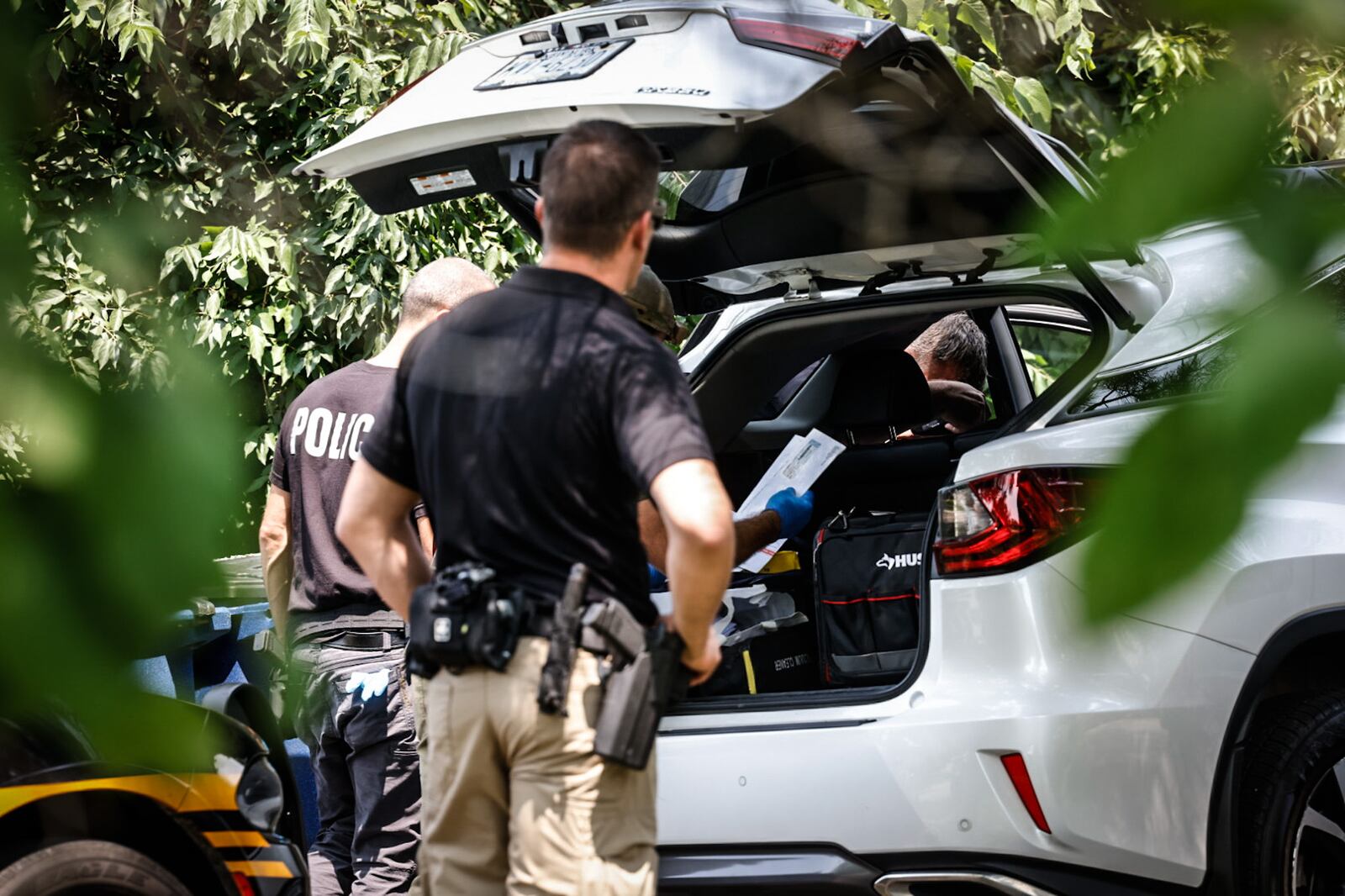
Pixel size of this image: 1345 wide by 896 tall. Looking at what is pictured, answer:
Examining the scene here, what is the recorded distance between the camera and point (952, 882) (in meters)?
2.74

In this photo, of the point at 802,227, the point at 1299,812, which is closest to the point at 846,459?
the point at 802,227

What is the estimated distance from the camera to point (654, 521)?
3.06 meters

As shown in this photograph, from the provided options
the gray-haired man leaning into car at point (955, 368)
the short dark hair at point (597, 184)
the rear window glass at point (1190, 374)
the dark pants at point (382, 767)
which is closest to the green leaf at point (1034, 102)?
the short dark hair at point (597, 184)

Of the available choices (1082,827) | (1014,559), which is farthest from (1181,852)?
(1014,559)

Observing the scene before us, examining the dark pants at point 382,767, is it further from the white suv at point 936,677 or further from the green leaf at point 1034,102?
the green leaf at point 1034,102

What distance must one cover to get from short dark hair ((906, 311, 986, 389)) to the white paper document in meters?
1.19

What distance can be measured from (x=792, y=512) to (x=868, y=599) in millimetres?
357

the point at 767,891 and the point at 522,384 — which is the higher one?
the point at 522,384

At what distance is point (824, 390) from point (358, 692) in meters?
1.72

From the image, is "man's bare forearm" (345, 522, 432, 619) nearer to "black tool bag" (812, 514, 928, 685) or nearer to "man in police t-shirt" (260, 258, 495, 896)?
"man in police t-shirt" (260, 258, 495, 896)

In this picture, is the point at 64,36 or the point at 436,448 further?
the point at 436,448

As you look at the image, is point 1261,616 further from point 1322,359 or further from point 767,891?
point 1322,359

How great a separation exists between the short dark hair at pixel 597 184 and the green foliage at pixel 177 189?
4.22ft

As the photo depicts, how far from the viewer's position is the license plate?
2.54m
